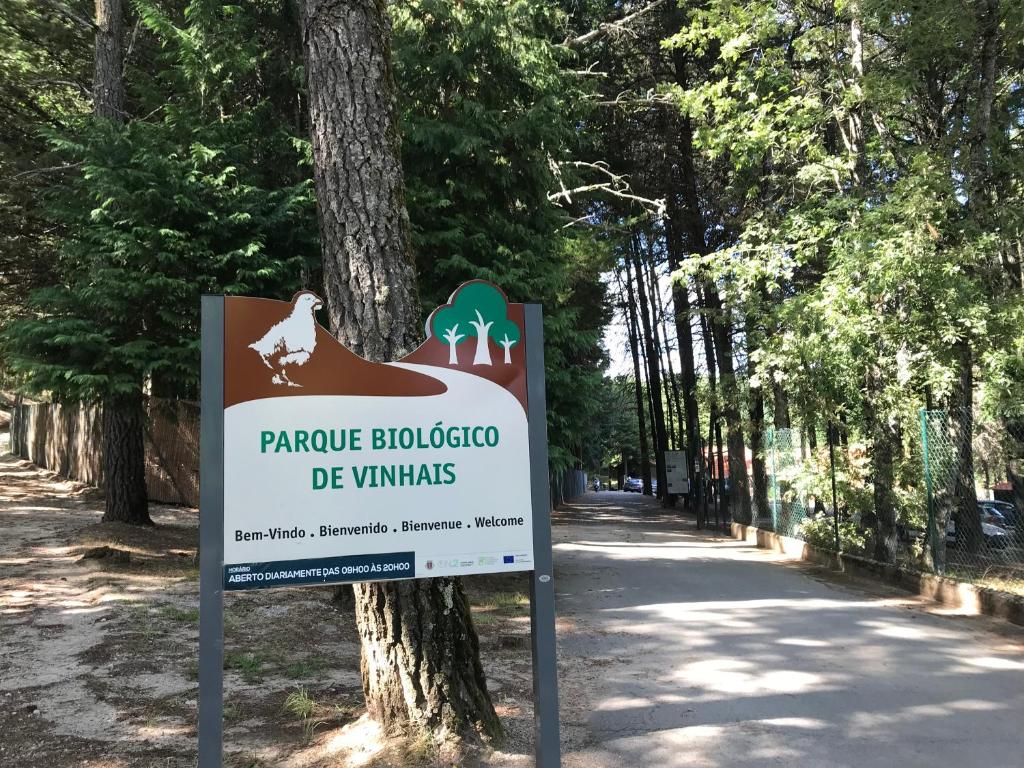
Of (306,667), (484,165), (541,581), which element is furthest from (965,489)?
(306,667)

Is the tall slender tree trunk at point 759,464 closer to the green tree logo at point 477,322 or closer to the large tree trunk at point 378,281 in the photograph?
the large tree trunk at point 378,281

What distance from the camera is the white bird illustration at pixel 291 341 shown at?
366cm

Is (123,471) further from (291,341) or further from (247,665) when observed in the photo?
(291,341)

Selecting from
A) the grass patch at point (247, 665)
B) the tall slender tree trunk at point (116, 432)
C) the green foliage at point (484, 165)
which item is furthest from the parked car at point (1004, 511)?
the tall slender tree trunk at point (116, 432)

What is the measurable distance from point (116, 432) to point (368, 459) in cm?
919

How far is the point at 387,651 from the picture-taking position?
4375 mm

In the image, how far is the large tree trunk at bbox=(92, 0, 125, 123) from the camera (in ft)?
37.8

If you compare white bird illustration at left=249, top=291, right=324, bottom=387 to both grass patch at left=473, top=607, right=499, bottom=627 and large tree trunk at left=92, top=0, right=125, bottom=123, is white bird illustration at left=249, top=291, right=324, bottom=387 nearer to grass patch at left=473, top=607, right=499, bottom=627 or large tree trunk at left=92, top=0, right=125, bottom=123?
grass patch at left=473, top=607, right=499, bottom=627

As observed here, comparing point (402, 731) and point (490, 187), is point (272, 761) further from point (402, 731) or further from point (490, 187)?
point (490, 187)

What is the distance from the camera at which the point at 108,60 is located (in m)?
11.6

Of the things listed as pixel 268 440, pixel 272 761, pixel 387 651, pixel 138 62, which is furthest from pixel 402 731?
pixel 138 62

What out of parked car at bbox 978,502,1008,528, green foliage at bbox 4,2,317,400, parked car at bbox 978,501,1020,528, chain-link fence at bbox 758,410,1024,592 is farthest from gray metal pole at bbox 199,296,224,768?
parked car at bbox 978,502,1008,528

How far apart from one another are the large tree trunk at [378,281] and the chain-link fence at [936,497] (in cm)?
732

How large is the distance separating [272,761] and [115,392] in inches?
234
